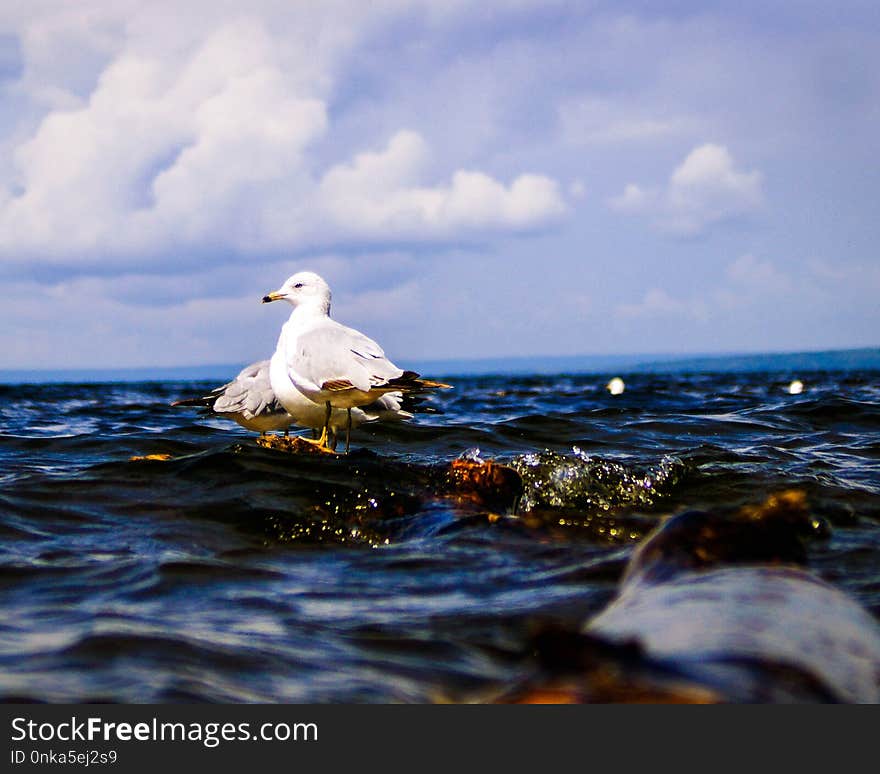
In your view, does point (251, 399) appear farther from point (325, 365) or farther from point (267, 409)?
point (325, 365)

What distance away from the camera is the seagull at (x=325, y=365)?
9086mm

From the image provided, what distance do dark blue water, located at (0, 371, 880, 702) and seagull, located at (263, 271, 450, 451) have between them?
65 centimetres

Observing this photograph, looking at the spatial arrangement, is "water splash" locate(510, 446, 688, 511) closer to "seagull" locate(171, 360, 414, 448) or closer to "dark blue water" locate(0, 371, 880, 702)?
"dark blue water" locate(0, 371, 880, 702)

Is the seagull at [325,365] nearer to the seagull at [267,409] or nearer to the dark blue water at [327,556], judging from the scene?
the seagull at [267,409]

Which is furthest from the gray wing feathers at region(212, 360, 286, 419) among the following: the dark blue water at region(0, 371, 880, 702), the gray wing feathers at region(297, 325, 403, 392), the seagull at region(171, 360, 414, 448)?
the gray wing feathers at region(297, 325, 403, 392)

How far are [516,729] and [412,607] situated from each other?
213 centimetres

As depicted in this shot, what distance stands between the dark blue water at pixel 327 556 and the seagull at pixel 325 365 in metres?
0.65

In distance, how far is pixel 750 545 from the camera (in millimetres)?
4574

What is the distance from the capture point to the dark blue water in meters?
4.32

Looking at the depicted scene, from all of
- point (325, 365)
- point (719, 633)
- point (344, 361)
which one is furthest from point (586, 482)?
point (719, 633)

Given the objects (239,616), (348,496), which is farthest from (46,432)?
(239,616)

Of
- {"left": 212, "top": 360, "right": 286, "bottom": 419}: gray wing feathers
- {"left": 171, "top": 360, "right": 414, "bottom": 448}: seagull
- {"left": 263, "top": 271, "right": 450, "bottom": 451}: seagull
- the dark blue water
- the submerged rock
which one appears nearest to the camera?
the submerged rock

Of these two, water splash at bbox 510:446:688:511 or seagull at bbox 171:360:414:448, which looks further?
seagull at bbox 171:360:414:448

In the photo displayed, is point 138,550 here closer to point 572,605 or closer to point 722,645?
point 572,605
